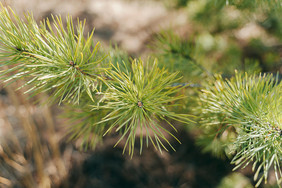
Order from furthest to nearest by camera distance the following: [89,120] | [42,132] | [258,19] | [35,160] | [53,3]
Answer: [53,3] → [42,132] → [35,160] → [258,19] → [89,120]

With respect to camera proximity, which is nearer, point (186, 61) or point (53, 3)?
point (186, 61)

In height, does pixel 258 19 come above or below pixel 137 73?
above

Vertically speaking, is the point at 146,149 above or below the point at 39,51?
below

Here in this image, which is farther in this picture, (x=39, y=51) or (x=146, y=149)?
(x=146, y=149)

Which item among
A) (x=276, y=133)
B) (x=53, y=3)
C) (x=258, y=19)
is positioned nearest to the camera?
(x=276, y=133)

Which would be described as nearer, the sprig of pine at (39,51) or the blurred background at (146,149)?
the sprig of pine at (39,51)

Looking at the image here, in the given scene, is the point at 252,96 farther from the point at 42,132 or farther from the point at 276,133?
the point at 42,132

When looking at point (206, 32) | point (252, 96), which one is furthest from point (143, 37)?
point (252, 96)

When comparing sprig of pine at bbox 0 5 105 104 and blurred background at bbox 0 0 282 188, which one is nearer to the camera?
sprig of pine at bbox 0 5 105 104

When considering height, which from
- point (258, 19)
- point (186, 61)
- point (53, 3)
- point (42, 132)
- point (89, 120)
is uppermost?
point (53, 3)
